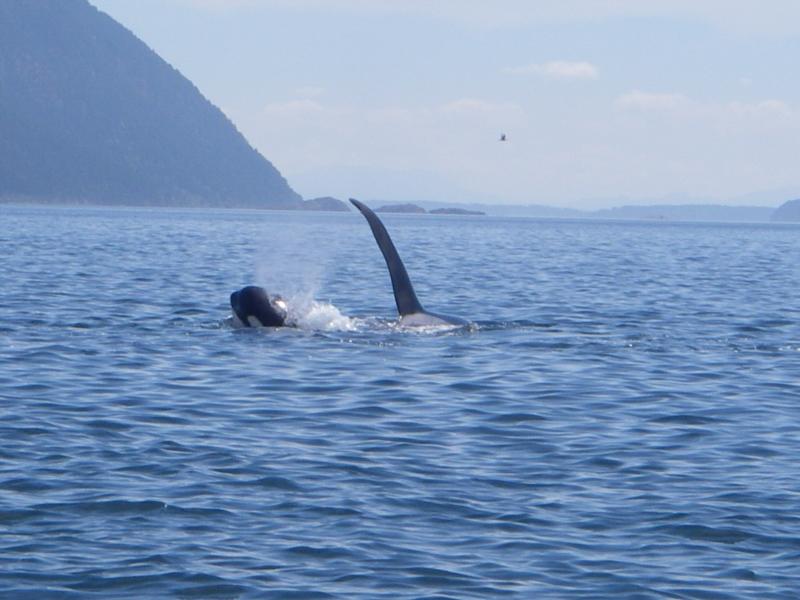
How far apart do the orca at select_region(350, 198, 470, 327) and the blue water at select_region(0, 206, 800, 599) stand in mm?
383

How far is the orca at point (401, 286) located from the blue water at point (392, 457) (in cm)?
38

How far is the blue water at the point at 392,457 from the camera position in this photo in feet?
34.2

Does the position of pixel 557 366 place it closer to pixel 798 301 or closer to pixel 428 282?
pixel 798 301

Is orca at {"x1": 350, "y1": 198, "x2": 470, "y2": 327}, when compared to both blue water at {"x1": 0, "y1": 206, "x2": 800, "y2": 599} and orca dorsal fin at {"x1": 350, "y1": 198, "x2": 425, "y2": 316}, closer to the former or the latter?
orca dorsal fin at {"x1": 350, "y1": 198, "x2": 425, "y2": 316}

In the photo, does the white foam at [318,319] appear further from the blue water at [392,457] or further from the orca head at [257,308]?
the orca head at [257,308]

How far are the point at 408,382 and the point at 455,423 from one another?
2.81 m

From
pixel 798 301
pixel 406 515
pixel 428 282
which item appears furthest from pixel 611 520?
pixel 428 282

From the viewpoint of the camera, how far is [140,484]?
12578 millimetres

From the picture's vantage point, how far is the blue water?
10.4m

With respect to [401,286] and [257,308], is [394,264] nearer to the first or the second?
[401,286]

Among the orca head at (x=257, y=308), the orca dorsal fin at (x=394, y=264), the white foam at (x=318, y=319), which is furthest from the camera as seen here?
the white foam at (x=318, y=319)

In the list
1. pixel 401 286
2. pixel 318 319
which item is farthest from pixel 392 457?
pixel 318 319

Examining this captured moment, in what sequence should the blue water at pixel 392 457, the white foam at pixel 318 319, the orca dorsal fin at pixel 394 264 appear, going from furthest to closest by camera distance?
1. the white foam at pixel 318 319
2. the orca dorsal fin at pixel 394 264
3. the blue water at pixel 392 457

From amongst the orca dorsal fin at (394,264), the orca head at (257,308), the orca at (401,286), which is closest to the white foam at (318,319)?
the orca head at (257,308)
